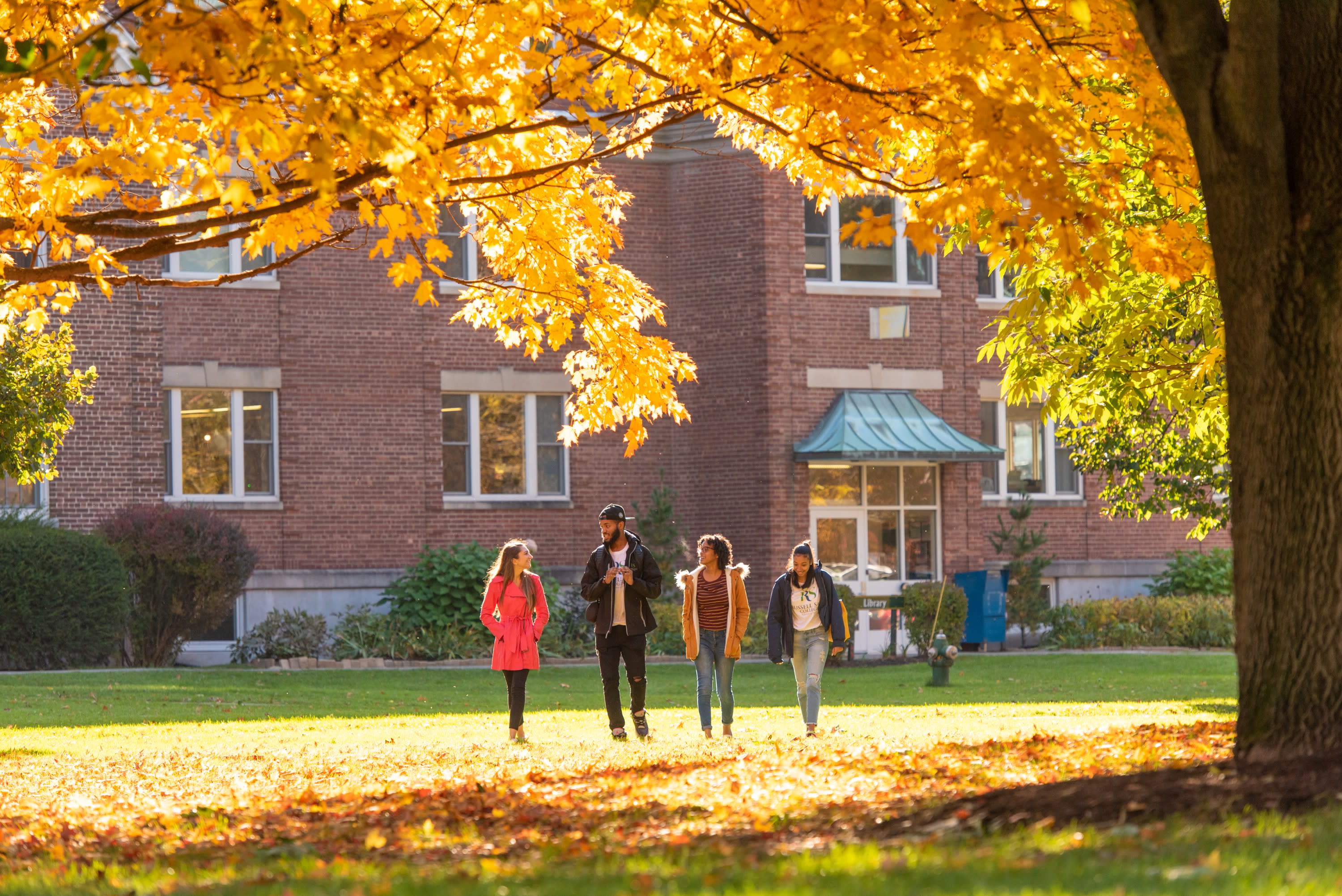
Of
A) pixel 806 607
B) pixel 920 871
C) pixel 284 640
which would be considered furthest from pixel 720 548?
pixel 284 640

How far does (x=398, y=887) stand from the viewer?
5.31m

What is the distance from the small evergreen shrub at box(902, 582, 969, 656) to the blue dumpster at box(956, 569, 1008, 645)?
24.8 inches

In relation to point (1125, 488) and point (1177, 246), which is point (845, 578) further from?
point (1177, 246)

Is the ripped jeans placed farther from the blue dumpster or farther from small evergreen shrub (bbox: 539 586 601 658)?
the blue dumpster

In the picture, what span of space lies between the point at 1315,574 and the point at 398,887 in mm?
3982

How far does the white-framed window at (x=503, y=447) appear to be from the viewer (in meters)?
25.0

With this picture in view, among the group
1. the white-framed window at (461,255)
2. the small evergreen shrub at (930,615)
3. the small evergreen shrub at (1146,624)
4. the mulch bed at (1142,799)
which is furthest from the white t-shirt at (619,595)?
the small evergreen shrub at (1146,624)

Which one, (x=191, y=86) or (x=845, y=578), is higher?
(x=191, y=86)

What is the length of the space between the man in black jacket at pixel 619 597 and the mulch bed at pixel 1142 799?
19.6 ft

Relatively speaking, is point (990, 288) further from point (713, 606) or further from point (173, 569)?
point (713, 606)

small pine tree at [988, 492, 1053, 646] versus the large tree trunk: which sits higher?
the large tree trunk

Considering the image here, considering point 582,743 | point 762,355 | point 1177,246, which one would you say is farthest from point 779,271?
point 1177,246

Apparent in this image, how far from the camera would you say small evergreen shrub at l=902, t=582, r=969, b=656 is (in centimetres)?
2380

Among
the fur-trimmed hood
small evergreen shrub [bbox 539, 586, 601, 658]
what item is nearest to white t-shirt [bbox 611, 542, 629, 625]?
the fur-trimmed hood
